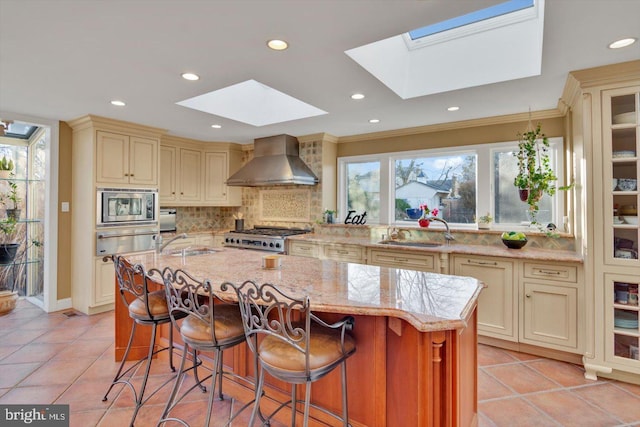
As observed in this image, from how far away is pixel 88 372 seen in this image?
8.41 feet

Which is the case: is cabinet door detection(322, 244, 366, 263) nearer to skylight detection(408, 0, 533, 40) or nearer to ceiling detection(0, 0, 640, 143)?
ceiling detection(0, 0, 640, 143)

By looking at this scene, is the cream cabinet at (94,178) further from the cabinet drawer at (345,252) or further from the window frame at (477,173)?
the window frame at (477,173)

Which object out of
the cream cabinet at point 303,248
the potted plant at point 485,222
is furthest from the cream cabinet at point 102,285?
the potted plant at point 485,222

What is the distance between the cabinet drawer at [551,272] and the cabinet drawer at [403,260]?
32.3 inches

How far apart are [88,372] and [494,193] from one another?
14.4 ft

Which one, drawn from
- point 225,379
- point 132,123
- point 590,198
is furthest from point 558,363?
point 132,123

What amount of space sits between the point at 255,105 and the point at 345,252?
213 centimetres

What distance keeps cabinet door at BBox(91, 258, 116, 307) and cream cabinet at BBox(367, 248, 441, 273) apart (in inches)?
122

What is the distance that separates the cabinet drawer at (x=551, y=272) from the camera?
2732mm

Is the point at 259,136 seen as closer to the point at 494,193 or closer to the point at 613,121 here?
the point at 494,193

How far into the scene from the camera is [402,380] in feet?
5.03

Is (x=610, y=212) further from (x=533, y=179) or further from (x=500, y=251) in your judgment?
(x=500, y=251)

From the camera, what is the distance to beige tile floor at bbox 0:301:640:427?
6.73 feet

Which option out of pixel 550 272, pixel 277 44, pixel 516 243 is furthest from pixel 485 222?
pixel 277 44
